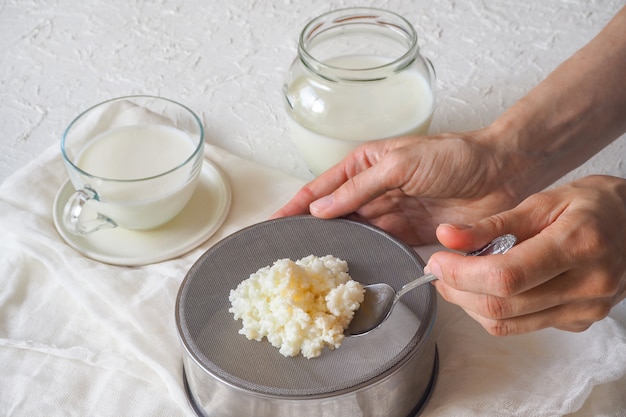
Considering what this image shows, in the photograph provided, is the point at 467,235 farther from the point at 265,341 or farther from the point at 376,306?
the point at 265,341

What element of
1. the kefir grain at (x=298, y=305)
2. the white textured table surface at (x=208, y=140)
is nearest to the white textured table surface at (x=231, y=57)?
the white textured table surface at (x=208, y=140)

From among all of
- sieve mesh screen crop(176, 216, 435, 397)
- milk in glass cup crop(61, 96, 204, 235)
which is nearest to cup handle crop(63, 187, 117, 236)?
milk in glass cup crop(61, 96, 204, 235)

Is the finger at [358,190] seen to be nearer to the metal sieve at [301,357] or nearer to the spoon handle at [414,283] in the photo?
the metal sieve at [301,357]

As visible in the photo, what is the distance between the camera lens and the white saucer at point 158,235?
1.16m

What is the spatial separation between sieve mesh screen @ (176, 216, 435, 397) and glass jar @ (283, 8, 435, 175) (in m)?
0.18

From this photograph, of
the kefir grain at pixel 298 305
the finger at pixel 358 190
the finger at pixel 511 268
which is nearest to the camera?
the finger at pixel 511 268

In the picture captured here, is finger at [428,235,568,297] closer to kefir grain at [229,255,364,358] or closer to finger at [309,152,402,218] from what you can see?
kefir grain at [229,255,364,358]

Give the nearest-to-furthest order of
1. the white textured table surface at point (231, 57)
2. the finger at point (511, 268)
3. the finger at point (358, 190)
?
the finger at point (511, 268) < the finger at point (358, 190) < the white textured table surface at point (231, 57)

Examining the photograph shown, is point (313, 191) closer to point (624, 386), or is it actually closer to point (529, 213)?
point (529, 213)

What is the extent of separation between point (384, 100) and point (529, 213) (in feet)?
1.29

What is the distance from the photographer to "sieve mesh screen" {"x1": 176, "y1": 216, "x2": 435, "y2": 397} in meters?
0.87

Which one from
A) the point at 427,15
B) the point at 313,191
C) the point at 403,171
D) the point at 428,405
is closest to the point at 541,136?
the point at 403,171

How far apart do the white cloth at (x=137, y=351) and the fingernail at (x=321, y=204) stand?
176 millimetres

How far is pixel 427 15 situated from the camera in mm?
1662
